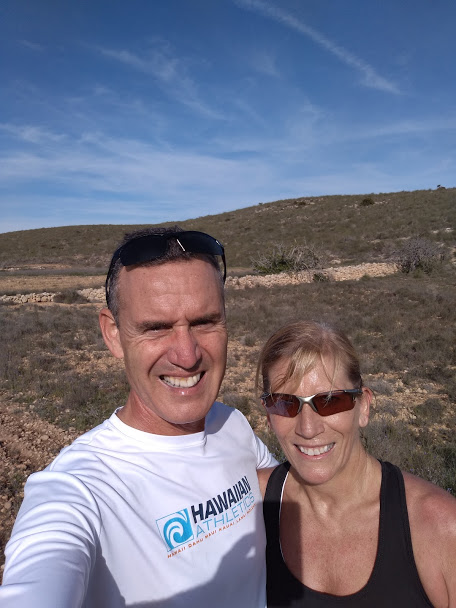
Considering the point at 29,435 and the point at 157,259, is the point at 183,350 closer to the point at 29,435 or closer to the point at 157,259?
the point at 157,259

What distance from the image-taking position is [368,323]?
37.0 feet

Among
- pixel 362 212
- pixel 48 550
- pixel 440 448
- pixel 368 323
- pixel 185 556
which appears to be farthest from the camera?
pixel 362 212

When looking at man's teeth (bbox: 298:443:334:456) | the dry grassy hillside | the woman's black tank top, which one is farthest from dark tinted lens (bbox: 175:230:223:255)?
the dry grassy hillside

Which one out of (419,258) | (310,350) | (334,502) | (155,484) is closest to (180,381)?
(155,484)

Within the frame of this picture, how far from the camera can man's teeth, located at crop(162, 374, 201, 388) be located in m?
1.59

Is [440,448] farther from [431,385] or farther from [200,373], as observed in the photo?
[200,373]

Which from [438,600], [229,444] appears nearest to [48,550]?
[229,444]

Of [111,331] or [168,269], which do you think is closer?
[168,269]

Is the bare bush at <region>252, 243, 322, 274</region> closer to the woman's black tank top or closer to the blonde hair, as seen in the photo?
the blonde hair

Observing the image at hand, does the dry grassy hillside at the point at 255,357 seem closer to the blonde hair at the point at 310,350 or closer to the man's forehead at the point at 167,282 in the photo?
the blonde hair at the point at 310,350

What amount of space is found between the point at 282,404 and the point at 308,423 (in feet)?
0.51

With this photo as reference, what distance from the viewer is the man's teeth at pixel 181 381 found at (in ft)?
5.20

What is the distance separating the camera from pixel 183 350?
155 cm

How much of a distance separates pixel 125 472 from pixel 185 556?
0.34 meters
